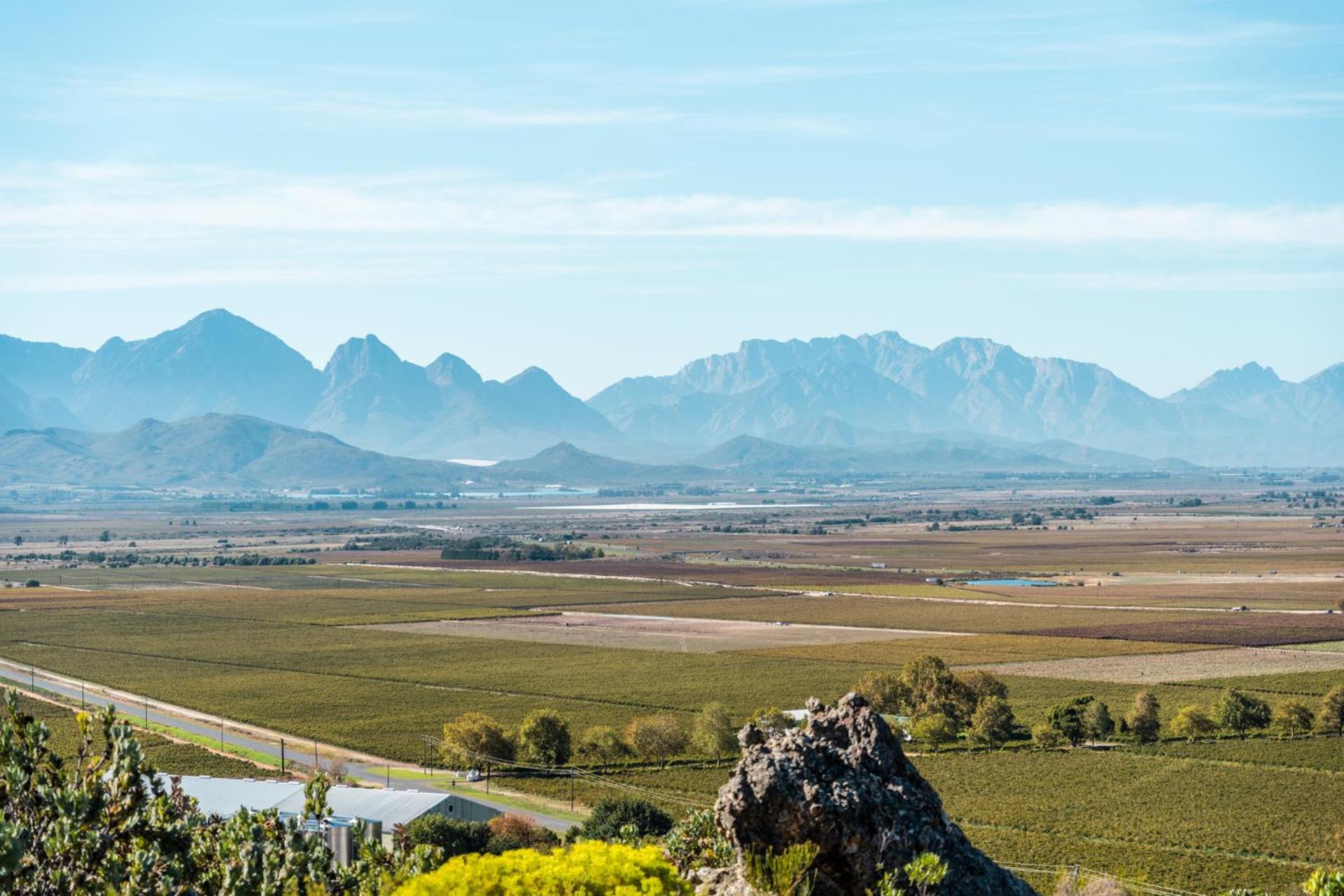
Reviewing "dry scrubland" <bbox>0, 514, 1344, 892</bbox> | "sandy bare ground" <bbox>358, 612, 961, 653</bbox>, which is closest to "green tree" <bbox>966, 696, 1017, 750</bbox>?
"dry scrubland" <bbox>0, 514, 1344, 892</bbox>

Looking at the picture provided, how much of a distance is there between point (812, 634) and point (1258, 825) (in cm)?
4959

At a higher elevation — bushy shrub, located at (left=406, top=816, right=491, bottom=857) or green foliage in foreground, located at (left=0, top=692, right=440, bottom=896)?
green foliage in foreground, located at (left=0, top=692, right=440, bottom=896)

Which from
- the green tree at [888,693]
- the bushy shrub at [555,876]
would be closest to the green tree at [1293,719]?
the green tree at [888,693]

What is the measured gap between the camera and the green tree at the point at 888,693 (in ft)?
201

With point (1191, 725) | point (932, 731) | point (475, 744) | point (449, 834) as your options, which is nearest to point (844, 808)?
point (449, 834)

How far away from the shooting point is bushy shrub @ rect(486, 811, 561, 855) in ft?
115

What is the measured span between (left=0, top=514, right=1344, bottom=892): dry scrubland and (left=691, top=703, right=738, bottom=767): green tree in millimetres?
1510

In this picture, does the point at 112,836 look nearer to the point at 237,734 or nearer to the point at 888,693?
the point at 237,734

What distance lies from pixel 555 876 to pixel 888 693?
4903cm

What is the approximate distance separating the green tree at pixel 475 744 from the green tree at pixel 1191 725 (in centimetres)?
2478

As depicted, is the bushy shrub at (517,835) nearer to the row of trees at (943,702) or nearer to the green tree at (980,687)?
the row of trees at (943,702)

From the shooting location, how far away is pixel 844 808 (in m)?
14.7

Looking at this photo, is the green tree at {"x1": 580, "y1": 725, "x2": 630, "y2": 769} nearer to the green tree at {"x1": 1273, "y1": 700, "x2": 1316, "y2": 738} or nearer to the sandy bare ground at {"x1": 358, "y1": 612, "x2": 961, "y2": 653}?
the green tree at {"x1": 1273, "y1": 700, "x2": 1316, "y2": 738}

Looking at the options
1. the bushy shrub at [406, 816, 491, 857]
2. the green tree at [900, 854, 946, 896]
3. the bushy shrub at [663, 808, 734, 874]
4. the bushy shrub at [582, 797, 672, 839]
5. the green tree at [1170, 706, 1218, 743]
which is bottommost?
the green tree at [1170, 706, 1218, 743]
